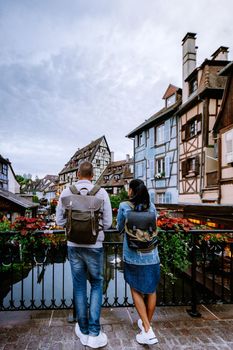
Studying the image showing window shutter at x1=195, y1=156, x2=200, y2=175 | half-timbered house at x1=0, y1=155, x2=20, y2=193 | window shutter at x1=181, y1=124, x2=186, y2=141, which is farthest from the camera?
half-timbered house at x1=0, y1=155, x2=20, y2=193

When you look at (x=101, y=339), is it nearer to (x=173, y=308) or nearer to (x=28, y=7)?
(x=173, y=308)

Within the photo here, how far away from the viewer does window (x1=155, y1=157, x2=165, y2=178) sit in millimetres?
19205

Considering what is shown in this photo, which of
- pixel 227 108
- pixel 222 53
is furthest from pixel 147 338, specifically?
pixel 222 53

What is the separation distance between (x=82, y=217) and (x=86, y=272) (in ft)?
2.30

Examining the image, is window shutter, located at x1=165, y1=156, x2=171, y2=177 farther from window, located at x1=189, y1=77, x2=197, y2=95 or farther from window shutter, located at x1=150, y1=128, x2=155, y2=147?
window, located at x1=189, y1=77, x2=197, y2=95

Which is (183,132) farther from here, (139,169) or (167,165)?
(139,169)

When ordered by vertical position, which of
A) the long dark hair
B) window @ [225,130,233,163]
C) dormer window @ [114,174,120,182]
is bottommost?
the long dark hair

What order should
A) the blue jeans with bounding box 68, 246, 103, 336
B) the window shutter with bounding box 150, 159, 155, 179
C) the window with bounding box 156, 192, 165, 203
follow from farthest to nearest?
the window shutter with bounding box 150, 159, 155, 179 → the window with bounding box 156, 192, 165, 203 → the blue jeans with bounding box 68, 246, 103, 336

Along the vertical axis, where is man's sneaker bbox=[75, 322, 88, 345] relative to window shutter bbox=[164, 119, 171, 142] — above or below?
below

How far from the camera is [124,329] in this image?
279 cm

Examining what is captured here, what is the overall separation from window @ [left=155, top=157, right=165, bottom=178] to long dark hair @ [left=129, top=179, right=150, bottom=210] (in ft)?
54.7

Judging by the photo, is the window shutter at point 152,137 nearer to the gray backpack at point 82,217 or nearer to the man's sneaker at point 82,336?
the gray backpack at point 82,217

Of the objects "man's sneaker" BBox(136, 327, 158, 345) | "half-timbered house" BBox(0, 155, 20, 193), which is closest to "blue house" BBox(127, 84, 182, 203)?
"man's sneaker" BBox(136, 327, 158, 345)

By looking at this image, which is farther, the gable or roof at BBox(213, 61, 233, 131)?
the gable
